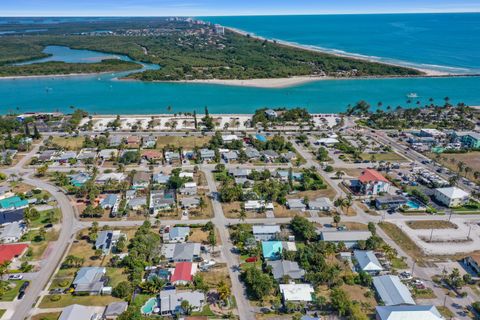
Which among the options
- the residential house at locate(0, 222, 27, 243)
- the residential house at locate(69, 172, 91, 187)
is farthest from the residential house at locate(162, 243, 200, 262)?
the residential house at locate(69, 172, 91, 187)

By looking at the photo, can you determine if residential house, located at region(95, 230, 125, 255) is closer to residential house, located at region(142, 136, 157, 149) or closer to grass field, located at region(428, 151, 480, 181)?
residential house, located at region(142, 136, 157, 149)

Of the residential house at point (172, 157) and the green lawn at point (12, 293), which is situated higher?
the residential house at point (172, 157)

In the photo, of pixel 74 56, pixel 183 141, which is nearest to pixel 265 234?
pixel 183 141

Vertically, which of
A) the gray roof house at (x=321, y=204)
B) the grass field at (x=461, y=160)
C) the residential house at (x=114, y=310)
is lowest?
the residential house at (x=114, y=310)

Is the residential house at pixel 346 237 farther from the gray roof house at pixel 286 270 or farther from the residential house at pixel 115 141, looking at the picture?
the residential house at pixel 115 141

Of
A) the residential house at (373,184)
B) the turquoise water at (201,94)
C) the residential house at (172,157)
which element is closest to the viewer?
the residential house at (373,184)

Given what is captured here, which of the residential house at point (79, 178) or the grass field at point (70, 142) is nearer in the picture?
the residential house at point (79, 178)

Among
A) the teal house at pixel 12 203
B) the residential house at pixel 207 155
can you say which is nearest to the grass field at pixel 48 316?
the teal house at pixel 12 203
